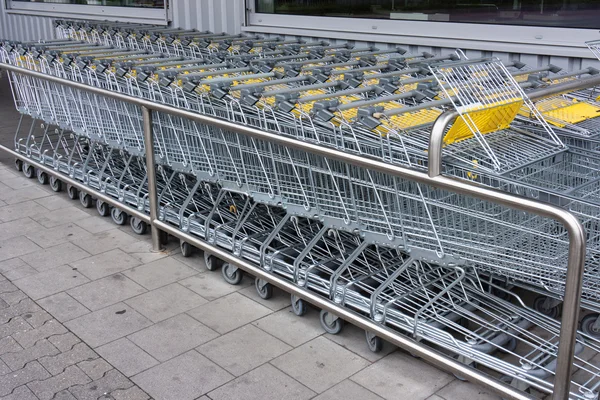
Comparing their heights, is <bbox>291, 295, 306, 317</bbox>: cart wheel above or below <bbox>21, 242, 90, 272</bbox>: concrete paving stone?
above

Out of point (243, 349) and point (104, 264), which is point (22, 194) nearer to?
point (104, 264)

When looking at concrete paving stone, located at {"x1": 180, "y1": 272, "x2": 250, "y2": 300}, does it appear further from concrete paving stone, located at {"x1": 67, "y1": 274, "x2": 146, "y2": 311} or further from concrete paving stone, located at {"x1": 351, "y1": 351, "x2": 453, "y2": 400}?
concrete paving stone, located at {"x1": 351, "y1": 351, "x2": 453, "y2": 400}

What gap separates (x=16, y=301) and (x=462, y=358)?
2597 mm

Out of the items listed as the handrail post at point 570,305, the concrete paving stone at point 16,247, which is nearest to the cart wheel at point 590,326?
the handrail post at point 570,305

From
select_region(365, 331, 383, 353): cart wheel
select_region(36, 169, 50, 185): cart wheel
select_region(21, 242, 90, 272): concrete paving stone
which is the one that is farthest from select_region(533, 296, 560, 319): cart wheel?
select_region(36, 169, 50, 185): cart wheel

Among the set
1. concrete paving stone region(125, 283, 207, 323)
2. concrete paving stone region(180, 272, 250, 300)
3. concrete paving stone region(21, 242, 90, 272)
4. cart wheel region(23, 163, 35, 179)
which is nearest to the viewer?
concrete paving stone region(125, 283, 207, 323)

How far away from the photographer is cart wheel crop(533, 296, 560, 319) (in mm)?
3689

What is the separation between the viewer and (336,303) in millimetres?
3439

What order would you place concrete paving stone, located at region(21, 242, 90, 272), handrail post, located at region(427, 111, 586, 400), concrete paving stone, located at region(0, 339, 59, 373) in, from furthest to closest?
concrete paving stone, located at region(21, 242, 90, 272) → concrete paving stone, located at region(0, 339, 59, 373) → handrail post, located at region(427, 111, 586, 400)

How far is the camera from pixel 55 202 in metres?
5.77

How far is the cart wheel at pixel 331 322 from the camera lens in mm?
3561

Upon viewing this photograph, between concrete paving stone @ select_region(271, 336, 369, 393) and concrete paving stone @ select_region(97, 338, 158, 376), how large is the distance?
2.11 ft

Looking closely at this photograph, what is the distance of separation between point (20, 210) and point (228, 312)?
2.62 m

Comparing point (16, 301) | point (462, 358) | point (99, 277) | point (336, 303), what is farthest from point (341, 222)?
point (16, 301)
